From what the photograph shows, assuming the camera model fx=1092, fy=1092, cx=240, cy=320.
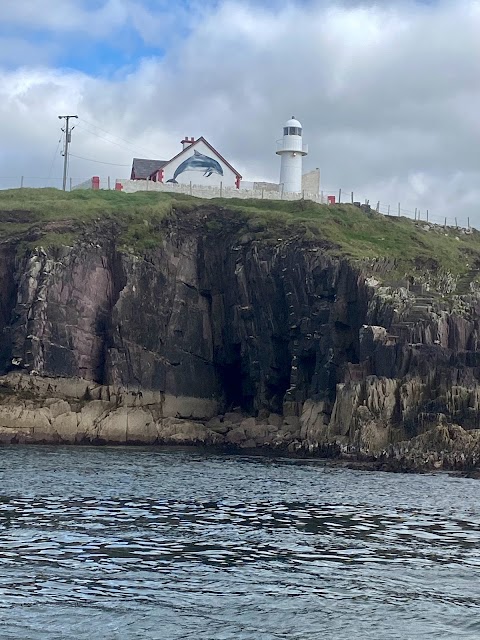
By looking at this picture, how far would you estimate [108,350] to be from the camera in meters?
81.2

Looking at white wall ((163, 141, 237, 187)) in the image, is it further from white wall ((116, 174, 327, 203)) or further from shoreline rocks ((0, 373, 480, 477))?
shoreline rocks ((0, 373, 480, 477))

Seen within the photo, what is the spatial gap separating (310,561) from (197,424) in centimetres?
5130

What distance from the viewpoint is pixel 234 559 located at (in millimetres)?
→ 29969

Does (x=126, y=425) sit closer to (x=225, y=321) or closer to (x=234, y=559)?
(x=225, y=321)

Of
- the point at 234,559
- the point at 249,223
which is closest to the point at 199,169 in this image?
the point at 249,223

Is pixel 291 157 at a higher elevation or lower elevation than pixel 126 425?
higher

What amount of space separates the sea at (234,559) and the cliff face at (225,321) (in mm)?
23160

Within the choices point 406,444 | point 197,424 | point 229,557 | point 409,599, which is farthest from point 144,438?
point 409,599

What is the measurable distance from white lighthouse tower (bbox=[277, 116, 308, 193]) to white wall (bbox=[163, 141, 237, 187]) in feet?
16.1

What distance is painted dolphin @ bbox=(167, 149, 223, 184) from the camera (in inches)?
4114

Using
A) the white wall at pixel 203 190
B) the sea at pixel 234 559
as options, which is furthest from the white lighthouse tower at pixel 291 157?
the sea at pixel 234 559

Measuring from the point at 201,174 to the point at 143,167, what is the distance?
23.2 feet

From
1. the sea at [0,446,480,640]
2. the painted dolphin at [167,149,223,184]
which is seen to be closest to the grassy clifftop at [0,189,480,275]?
the painted dolphin at [167,149,223,184]

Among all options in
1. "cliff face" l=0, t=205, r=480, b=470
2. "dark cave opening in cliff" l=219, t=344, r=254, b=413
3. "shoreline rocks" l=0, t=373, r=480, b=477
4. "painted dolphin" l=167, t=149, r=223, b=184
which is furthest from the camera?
"painted dolphin" l=167, t=149, r=223, b=184
